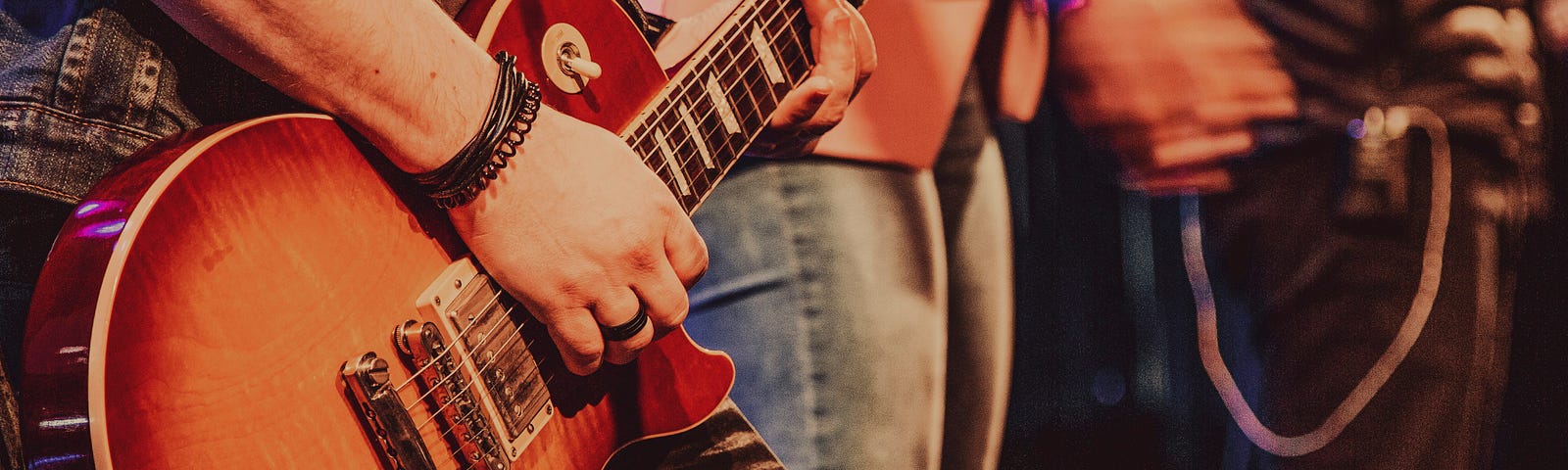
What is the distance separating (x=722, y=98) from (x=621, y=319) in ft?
1.03

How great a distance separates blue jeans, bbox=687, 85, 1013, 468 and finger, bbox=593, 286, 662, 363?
469 millimetres

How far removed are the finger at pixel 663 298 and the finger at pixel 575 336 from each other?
0.15 feet

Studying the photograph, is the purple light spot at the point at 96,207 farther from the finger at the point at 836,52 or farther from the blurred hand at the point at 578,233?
the finger at the point at 836,52

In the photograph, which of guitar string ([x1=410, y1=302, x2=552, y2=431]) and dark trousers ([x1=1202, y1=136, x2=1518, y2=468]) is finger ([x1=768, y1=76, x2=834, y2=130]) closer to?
guitar string ([x1=410, y1=302, x2=552, y2=431])

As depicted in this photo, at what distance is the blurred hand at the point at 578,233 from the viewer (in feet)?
2.11

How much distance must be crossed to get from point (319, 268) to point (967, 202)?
91 cm

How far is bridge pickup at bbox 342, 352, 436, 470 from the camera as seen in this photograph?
544 millimetres

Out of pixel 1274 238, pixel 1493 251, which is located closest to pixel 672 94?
pixel 1274 238

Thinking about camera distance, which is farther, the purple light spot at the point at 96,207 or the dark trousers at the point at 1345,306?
the dark trousers at the point at 1345,306

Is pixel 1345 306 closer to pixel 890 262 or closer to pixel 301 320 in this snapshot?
pixel 890 262

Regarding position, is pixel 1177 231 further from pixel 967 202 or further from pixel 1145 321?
pixel 967 202

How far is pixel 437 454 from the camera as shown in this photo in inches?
23.6

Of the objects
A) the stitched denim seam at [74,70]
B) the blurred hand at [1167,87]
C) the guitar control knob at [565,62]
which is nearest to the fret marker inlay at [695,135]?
the guitar control knob at [565,62]

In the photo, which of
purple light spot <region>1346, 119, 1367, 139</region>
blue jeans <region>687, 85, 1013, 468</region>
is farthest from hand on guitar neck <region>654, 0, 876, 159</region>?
purple light spot <region>1346, 119, 1367, 139</region>
